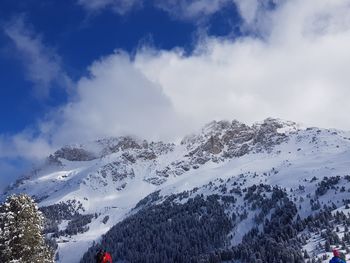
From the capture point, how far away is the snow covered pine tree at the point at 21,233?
3238 cm

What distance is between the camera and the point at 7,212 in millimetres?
32812

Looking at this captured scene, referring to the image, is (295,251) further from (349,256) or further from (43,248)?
(43,248)

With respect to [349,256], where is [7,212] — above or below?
above

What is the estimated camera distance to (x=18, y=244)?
107 ft

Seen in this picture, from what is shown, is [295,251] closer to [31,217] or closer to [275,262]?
[275,262]

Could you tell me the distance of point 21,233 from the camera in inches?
1283

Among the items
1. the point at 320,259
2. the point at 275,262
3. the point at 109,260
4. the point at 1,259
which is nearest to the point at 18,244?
the point at 1,259

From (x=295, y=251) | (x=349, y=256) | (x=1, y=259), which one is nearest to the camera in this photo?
(x=1, y=259)

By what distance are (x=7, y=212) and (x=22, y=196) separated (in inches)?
61.2

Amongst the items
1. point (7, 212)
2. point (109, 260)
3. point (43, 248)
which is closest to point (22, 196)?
point (7, 212)

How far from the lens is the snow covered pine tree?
106 ft

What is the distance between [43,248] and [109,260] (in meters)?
6.24

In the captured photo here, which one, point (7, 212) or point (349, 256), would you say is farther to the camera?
point (349, 256)

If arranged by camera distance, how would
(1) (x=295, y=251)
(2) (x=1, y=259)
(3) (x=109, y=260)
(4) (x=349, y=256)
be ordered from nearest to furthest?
(3) (x=109, y=260)
(2) (x=1, y=259)
(4) (x=349, y=256)
(1) (x=295, y=251)
